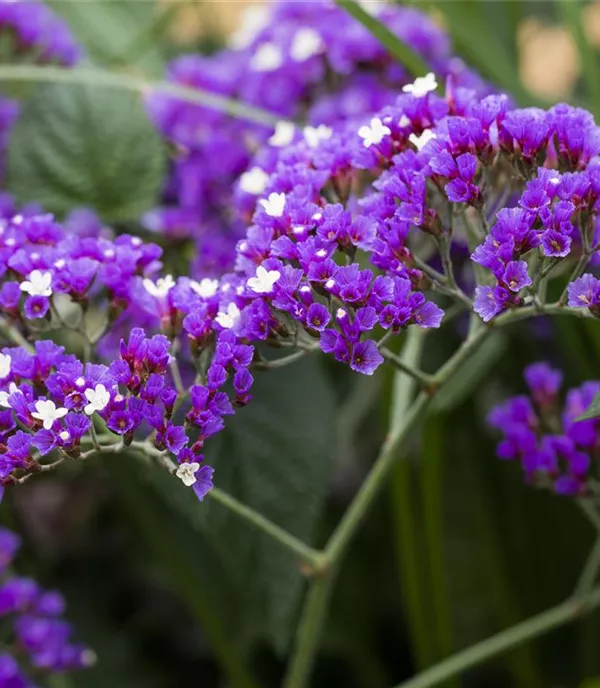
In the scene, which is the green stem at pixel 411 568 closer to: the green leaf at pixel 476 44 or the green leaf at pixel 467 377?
the green leaf at pixel 467 377

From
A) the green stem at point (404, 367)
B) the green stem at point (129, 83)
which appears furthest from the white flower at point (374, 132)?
the green stem at point (129, 83)

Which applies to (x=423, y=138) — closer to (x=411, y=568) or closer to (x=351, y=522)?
(x=351, y=522)

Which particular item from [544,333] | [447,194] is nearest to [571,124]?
[447,194]

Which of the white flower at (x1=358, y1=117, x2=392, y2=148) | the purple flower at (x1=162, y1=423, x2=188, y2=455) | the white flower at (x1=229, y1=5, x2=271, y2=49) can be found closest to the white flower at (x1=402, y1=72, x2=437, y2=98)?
the white flower at (x1=358, y1=117, x2=392, y2=148)

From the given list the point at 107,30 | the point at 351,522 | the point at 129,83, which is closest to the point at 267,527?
the point at 351,522

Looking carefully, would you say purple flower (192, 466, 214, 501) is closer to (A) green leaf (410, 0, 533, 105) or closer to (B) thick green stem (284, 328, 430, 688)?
(B) thick green stem (284, 328, 430, 688)

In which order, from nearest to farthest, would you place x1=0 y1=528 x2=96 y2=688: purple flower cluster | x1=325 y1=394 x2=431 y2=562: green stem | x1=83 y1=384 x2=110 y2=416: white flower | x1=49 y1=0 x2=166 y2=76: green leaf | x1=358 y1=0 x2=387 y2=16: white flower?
1. x1=83 y1=384 x2=110 y2=416: white flower
2. x1=325 y1=394 x2=431 y2=562: green stem
3. x1=0 y1=528 x2=96 y2=688: purple flower cluster
4. x1=358 y1=0 x2=387 y2=16: white flower
5. x1=49 y1=0 x2=166 y2=76: green leaf
